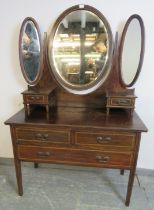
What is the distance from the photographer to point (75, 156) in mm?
1613

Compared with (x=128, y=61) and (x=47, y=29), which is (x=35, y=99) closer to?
(x=47, y=29)

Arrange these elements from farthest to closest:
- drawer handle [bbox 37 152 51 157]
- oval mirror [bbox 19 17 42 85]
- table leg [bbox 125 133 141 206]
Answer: oval mirror [bbox 19 17 42 85]
drawer handle [bbox 37 152 51 157]
table leg [bbox 125 133 141 206]

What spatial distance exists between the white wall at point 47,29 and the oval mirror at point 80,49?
0.10 metres

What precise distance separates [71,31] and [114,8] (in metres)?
0.44

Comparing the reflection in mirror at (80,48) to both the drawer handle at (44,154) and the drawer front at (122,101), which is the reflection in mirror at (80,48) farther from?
the drawer handle at (44,154)

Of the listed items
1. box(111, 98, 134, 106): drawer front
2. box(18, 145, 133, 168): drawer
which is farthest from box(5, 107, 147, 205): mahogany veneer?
box(111, 98, 134, 106): drawer front

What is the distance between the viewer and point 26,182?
2021mm

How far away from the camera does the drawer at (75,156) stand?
5.15 ft

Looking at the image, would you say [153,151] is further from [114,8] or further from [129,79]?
[114,8]

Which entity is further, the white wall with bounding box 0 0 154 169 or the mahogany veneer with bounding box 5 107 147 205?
the white wall with bounding box 0 0 154 169

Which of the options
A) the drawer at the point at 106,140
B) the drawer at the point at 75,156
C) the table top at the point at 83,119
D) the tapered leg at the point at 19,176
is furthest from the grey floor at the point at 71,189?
the table top at the point at 83,119

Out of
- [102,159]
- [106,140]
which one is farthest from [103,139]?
[102,159]

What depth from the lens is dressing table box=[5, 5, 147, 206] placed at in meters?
1.54

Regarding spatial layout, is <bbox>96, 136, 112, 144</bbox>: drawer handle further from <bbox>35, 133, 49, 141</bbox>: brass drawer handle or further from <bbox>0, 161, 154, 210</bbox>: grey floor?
<bbox>0, 161, 154, 210</bbox>: grey floor
